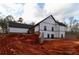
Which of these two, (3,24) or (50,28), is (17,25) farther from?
(50,28)

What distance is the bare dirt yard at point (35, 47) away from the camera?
2.42 m

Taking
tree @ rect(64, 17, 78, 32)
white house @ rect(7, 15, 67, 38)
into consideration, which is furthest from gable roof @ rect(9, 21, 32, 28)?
tree @ rect(64, 17, 78, 32)

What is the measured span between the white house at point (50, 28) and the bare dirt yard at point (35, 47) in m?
0.08

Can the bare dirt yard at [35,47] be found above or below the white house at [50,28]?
below

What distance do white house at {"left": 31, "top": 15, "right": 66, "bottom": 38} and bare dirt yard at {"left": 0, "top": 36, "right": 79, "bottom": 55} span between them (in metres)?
0.08

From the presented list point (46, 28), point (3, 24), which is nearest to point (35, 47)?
point (46, 28)

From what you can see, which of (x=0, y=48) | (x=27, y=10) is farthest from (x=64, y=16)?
(x=0, y=48)

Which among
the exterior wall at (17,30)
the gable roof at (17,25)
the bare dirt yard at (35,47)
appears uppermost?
the gable roof at (17,25)

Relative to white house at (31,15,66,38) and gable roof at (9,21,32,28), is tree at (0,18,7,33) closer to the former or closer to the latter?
gable roof at (9,21,32,28)

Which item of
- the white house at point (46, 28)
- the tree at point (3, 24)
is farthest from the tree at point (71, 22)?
the tree at point (3, 24)

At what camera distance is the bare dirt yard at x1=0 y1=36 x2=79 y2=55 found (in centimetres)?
242

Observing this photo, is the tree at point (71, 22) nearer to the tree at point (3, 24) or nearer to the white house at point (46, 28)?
the white house at point (46, 28)
